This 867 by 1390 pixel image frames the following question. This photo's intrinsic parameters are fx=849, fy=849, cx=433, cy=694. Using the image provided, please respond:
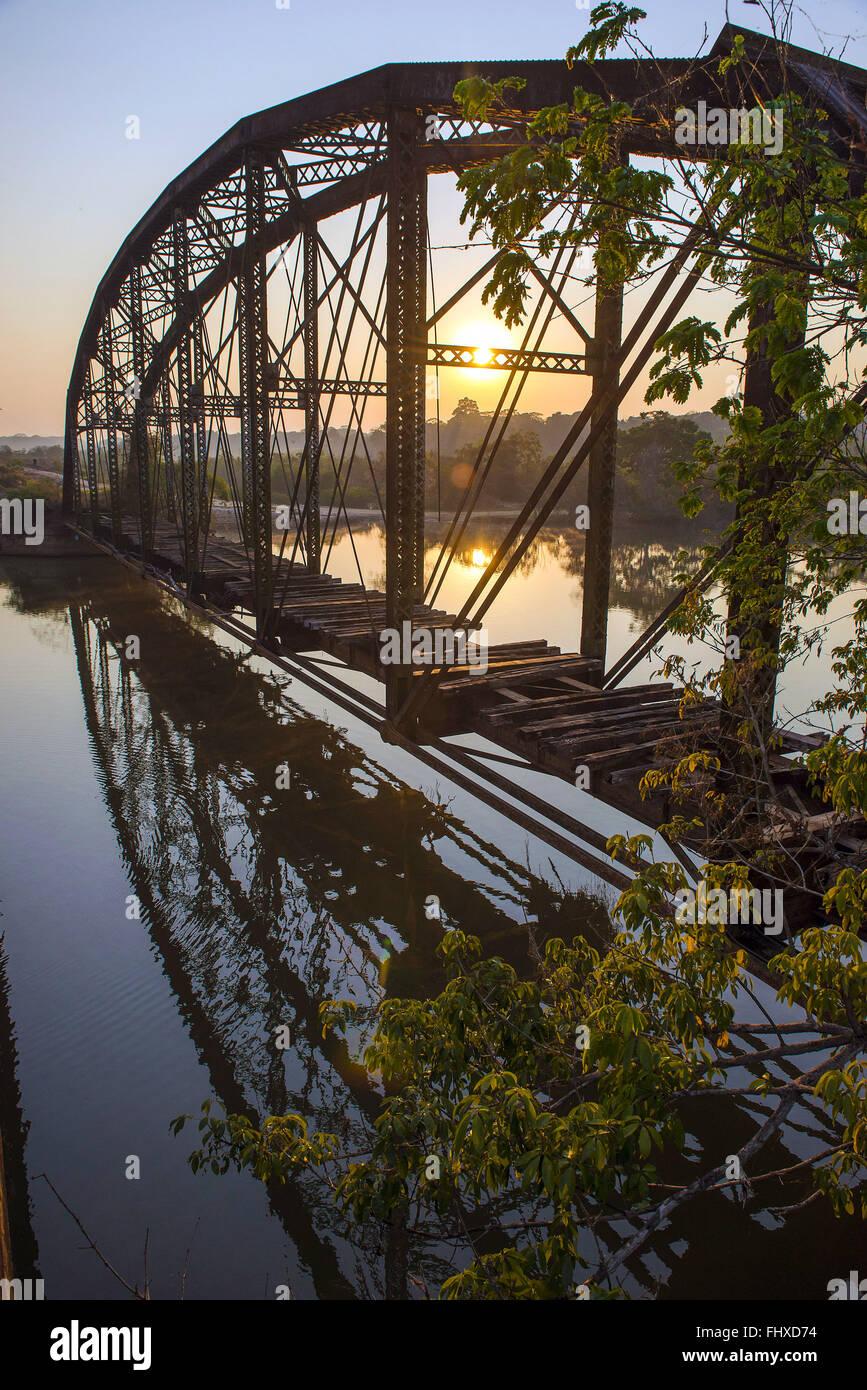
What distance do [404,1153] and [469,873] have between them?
703 cm

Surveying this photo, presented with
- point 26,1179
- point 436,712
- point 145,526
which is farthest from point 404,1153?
point 145,526

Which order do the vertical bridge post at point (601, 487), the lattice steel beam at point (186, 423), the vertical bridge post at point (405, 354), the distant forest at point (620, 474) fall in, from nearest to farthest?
1. the vertical bridge post at point (405, 354)
2. the vertical bridge post at point (601, 487)
3. the lattice steel beam at point (186, 423)
4. the distant forest at point (620, 474)

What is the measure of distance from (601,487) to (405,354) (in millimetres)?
2655

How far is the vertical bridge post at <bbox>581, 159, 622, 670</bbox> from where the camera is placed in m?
9.02

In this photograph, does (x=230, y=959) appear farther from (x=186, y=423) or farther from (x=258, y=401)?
(x=186, y=423)

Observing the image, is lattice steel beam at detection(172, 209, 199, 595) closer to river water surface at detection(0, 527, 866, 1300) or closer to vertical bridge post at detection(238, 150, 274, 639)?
river water surface at detection(0, 527, 866, 1300)

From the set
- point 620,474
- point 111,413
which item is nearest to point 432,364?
point 111,413

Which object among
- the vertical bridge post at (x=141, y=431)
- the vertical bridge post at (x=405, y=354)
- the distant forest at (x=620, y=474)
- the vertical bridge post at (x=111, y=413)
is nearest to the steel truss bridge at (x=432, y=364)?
the vertical bridge post at (x=405, y=354)

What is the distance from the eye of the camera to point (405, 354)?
7832mm

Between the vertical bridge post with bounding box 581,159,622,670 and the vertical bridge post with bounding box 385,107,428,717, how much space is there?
6.21ft

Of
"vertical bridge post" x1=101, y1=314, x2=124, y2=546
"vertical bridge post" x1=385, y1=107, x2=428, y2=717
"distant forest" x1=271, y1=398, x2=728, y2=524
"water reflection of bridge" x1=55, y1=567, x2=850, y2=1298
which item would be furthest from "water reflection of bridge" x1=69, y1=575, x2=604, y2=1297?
"distant forest" x1=271, y1=398, x2=728, y2=524

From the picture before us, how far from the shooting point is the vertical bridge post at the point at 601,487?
9.02 metres

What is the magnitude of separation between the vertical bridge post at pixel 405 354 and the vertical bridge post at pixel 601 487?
189 cm

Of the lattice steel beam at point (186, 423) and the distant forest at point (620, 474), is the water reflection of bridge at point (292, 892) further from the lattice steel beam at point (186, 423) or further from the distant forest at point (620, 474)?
the distant forest at point (620, 474)
